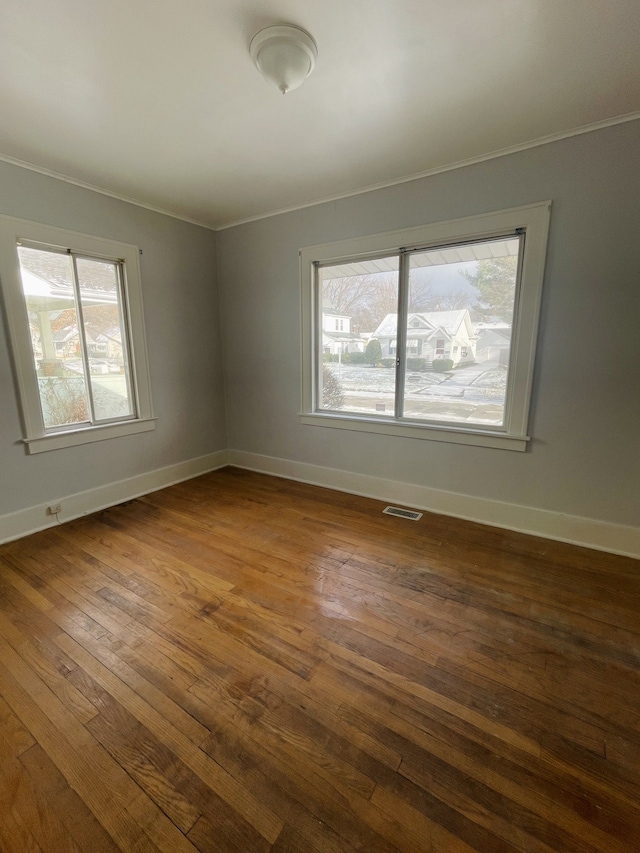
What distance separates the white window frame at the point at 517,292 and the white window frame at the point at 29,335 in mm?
1557

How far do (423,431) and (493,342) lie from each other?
2.87ft

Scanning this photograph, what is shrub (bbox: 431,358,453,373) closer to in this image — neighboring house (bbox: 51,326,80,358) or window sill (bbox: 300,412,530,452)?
window sill (bbox: 300,412,530,452)

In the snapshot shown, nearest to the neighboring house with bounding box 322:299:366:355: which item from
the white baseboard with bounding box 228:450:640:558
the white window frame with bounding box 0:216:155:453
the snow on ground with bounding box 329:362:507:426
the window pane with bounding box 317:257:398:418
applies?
the window pane with bounding box 317:257:398:418

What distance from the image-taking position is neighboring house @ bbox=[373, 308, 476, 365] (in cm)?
281

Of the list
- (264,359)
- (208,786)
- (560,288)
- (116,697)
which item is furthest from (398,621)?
(264,359)

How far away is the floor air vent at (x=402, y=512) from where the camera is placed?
303cm

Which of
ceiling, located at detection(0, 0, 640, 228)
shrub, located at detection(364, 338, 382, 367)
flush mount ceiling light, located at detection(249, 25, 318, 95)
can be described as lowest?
shrub, located at detection(364, 338, 382, 367)

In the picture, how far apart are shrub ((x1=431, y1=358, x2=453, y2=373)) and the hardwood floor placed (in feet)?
4.54

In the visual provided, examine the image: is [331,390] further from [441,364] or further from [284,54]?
[284,54]

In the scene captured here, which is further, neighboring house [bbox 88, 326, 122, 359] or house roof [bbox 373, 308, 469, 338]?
neighboring house [bbox 88, 326, 122, 359]

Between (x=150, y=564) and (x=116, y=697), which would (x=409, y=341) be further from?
(x=116, y=697)

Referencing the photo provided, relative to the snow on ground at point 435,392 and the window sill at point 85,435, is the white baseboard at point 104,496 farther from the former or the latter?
the snow on ground at point 435,392

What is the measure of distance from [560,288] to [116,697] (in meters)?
3.30

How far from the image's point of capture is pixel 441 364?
116 inches
